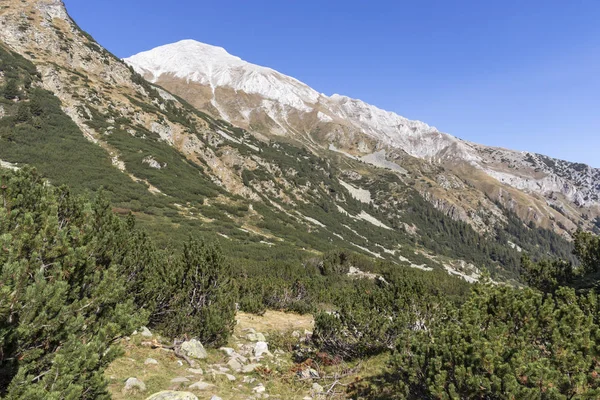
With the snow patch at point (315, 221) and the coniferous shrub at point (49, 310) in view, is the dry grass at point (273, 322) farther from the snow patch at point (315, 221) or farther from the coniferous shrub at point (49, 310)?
the snow patch at point (315, 221)

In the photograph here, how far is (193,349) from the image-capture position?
8.53 meters

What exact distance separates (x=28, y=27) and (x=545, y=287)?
103 m

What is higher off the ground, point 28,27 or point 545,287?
point 28,27

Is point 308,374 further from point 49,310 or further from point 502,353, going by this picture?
point 49,310

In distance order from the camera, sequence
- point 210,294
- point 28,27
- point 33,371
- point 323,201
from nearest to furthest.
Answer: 1. point 33,371
2. point 210,294
3. point 28,27
4. point 323,201

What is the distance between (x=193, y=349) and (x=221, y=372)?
44.8 inches

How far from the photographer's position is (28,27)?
243ft

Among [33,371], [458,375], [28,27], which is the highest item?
[28,27]

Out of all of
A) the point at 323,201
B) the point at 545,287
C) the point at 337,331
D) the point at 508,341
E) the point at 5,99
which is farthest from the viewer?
the point at 323,201

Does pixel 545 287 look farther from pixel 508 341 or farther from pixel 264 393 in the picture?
pixel 264 393

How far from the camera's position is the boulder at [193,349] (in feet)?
27.6

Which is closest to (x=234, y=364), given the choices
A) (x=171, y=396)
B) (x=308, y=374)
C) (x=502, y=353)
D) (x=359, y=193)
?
(x=308, y=374)

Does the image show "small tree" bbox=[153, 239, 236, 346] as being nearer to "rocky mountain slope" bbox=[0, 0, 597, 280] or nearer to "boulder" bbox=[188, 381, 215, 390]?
"boulder" bbox=[188, 381, 215, 390]

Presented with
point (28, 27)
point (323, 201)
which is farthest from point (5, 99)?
point (323, 201)
